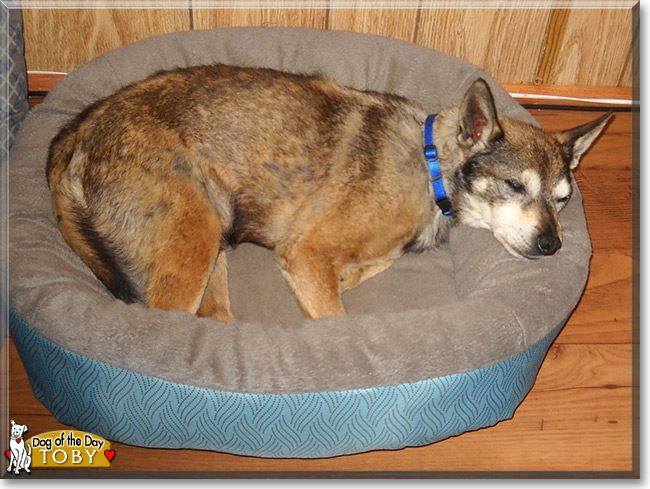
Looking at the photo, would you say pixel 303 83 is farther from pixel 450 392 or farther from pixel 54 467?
pixel 54 467

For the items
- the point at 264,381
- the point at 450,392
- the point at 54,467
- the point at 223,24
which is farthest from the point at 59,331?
the point at 223,24

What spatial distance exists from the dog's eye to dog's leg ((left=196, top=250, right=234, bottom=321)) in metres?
1.40

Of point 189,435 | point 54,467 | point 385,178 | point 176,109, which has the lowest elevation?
point 54,467

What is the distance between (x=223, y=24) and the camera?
14.0ft

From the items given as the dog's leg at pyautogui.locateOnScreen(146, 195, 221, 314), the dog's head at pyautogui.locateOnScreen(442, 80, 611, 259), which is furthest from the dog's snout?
the dog's leg at pyautogui.locateOnScreen(146, 195, 221, 314)

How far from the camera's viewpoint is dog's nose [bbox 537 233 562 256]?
294 centimetres

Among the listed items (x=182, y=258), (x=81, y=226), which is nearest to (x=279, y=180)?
(x=182, y=258)

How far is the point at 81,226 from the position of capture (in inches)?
113

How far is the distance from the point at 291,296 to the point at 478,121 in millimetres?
1234

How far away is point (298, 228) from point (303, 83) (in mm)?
711

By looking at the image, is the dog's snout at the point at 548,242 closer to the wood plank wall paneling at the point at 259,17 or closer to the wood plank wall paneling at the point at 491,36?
the wood plank wall paneling at the point at 491,36

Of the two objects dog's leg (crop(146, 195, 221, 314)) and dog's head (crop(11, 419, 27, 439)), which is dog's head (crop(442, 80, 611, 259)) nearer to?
dog's leg (crop(146, 195, 221, 314))

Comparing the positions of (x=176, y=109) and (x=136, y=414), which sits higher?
(x=176, y=109)

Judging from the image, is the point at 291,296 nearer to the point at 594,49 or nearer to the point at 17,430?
the point at 17,430
